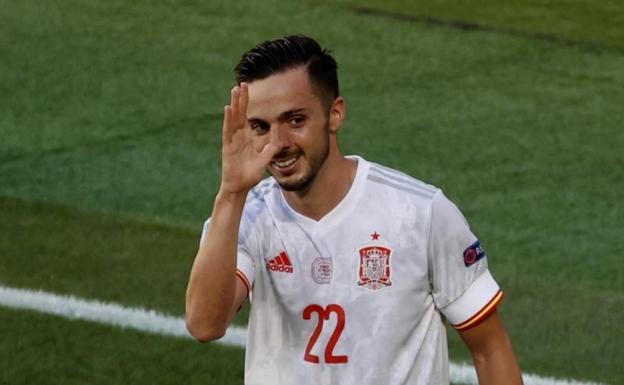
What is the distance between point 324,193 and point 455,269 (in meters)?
0.45

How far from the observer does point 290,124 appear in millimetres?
4828

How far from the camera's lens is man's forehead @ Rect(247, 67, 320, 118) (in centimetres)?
480

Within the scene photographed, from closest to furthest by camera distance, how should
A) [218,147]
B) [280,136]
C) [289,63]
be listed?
[280,136]
[289,63]
[218,147]

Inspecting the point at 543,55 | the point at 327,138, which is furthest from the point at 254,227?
the point at 543,55

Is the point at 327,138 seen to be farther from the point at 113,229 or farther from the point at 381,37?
the point at 381,37

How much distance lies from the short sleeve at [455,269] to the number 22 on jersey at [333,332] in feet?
0.97

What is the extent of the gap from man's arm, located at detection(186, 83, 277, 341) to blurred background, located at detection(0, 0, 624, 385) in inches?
103

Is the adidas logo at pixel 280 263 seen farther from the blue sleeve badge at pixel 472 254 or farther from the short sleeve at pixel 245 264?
the blue sleeve badge at pixel 472 254

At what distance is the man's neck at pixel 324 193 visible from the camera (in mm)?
5023

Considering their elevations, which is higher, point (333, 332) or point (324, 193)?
point (324, 193)

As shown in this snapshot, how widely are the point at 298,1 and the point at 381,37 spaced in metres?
1.04

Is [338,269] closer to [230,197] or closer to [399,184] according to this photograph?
[399,184]

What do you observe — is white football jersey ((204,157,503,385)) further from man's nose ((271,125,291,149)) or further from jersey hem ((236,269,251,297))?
man's nose ((271,125,291,149))

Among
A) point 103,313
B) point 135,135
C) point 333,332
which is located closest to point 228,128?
point 333,332
